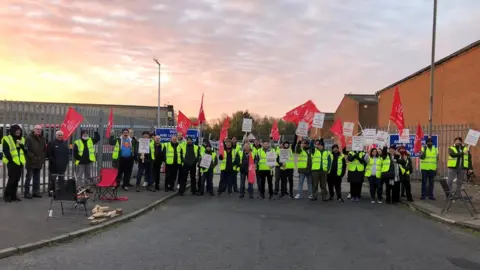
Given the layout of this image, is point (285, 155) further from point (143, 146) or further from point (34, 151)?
point (34, 151)

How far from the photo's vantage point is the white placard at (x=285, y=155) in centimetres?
1467

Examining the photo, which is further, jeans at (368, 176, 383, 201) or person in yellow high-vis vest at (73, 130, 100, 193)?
jeans at (368, 176, 383, 201)

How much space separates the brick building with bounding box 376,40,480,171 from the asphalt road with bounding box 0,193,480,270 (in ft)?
38.8

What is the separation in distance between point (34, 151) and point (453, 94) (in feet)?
68.2

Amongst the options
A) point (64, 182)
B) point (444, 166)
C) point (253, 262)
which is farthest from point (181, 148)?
point (444, 166)

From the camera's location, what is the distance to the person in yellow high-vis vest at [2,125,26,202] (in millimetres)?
11633

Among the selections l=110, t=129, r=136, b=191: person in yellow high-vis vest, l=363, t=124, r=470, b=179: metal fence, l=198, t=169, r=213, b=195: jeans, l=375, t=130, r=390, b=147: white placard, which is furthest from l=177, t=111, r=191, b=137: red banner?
l=363, t=124, r=470, b=179: metal fence

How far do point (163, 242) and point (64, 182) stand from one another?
3.39 m

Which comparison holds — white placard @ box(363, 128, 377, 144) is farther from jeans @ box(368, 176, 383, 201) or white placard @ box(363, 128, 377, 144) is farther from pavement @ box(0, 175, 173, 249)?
pavement @ box(0, 175, 173, 249)

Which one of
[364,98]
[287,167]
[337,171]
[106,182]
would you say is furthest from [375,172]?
[364,98]

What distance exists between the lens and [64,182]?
10.2 metres

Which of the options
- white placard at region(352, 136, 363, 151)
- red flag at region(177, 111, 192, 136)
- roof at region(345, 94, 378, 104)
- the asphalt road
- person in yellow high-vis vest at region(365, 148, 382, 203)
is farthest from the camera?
roof at region(345, 94, 378, 104)

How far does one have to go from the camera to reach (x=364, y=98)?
57562mm

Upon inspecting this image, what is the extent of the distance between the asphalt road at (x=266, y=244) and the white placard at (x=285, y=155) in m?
2.84
